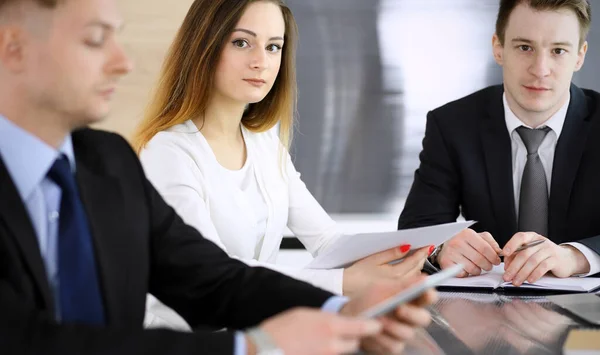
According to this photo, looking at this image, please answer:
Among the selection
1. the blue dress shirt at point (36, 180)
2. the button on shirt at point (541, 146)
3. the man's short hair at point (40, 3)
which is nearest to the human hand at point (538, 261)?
the button on shirt at point (541, 146)

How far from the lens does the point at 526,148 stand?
2781mm

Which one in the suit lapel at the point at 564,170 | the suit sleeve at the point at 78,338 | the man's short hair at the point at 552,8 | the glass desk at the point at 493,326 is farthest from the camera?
the man's short hair at the point at 552,8

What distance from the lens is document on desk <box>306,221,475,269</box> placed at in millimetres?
1928

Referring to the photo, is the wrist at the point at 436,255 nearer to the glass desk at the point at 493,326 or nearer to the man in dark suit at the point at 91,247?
the glass desk at the point at 493,326

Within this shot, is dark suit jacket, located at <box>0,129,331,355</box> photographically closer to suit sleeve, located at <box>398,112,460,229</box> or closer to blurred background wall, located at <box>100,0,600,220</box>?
suit sleeve, located at <box>398,112,460,229</box>

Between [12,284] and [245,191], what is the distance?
1.39 meters

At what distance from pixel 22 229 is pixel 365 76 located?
3.32 meters

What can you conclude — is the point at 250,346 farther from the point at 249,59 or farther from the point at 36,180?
the point at 249,59

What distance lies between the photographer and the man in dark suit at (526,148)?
2.70 metres

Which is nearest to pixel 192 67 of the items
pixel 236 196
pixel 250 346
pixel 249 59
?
pixel 249 59

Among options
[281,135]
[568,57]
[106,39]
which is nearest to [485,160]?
[568,57]

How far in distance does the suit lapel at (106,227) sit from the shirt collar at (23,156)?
0.37 ft

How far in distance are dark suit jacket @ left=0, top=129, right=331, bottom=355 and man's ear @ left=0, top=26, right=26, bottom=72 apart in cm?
16

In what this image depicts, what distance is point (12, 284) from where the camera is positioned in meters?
1.14
